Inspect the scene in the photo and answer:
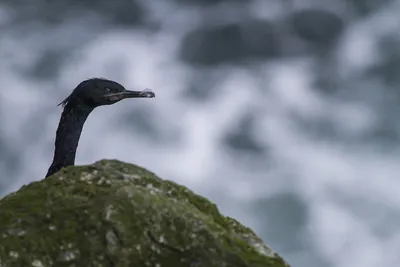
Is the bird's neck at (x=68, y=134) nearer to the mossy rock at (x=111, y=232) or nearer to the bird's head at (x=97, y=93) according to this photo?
the bird's head at (x=97, y=93)

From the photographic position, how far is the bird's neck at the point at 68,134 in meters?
10.9

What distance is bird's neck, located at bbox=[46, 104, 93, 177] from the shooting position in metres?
10.9

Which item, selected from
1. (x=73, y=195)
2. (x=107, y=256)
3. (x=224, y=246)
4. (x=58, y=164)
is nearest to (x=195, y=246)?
(x=224, y=246)

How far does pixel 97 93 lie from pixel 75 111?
1.40 feet

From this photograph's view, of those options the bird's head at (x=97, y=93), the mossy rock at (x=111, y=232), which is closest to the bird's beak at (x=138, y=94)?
the bird's head at (x=97, y=93)

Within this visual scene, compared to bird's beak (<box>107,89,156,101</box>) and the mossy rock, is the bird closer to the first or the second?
bird's beak (<box>107,89,156,101</box>)

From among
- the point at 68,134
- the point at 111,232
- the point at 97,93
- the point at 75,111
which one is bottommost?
the point at 111,232

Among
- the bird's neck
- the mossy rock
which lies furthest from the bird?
the mossy rock

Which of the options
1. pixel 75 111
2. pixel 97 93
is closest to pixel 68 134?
pixel 75 111

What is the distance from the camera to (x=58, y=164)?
10.9 m

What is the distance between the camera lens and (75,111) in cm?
1102

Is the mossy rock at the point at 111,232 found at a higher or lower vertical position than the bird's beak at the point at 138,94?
lower

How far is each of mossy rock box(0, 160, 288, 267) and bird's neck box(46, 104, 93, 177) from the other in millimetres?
4129

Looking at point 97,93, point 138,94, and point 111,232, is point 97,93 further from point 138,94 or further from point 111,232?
point 111,232
